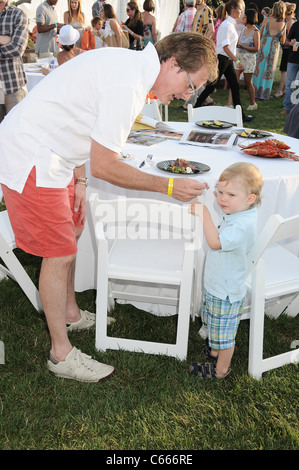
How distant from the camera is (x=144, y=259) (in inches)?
89.2

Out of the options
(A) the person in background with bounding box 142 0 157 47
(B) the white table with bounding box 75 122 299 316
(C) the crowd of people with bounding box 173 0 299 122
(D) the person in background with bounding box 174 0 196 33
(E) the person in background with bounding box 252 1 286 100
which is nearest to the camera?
(B) the white table with bounding box 75 122 299 316

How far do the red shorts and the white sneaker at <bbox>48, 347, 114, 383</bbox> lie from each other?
498mm

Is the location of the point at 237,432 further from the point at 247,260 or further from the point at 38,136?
the point at 38,136

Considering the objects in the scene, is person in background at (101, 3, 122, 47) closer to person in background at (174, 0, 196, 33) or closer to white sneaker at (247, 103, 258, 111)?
person in background at (174, 0, 196, 33)

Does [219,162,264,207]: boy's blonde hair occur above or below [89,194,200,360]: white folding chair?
above

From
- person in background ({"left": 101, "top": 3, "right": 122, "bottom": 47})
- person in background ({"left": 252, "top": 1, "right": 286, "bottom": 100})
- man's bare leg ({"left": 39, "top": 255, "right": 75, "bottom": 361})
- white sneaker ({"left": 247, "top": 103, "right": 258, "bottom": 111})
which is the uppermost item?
person in background ({"left": 101, "top": 3, "right": 122, "bottom": 47})

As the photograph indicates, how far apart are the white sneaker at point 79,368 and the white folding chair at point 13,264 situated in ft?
1.65

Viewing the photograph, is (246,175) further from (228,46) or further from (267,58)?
(267,58)

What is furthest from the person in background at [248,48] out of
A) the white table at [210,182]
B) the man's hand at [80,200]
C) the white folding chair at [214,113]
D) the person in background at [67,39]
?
the man's hand at [80,200]

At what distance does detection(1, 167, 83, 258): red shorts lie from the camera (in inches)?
71.5

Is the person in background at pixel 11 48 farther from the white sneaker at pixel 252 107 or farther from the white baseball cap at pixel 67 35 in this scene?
the white sneaker at pixel 252 107

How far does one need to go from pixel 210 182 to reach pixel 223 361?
0.84 meters

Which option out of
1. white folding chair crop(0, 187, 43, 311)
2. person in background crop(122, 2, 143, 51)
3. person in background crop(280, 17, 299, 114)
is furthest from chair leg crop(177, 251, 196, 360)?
person in background crop(122, 2, 143, 51)

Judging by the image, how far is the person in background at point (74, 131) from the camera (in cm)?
164
